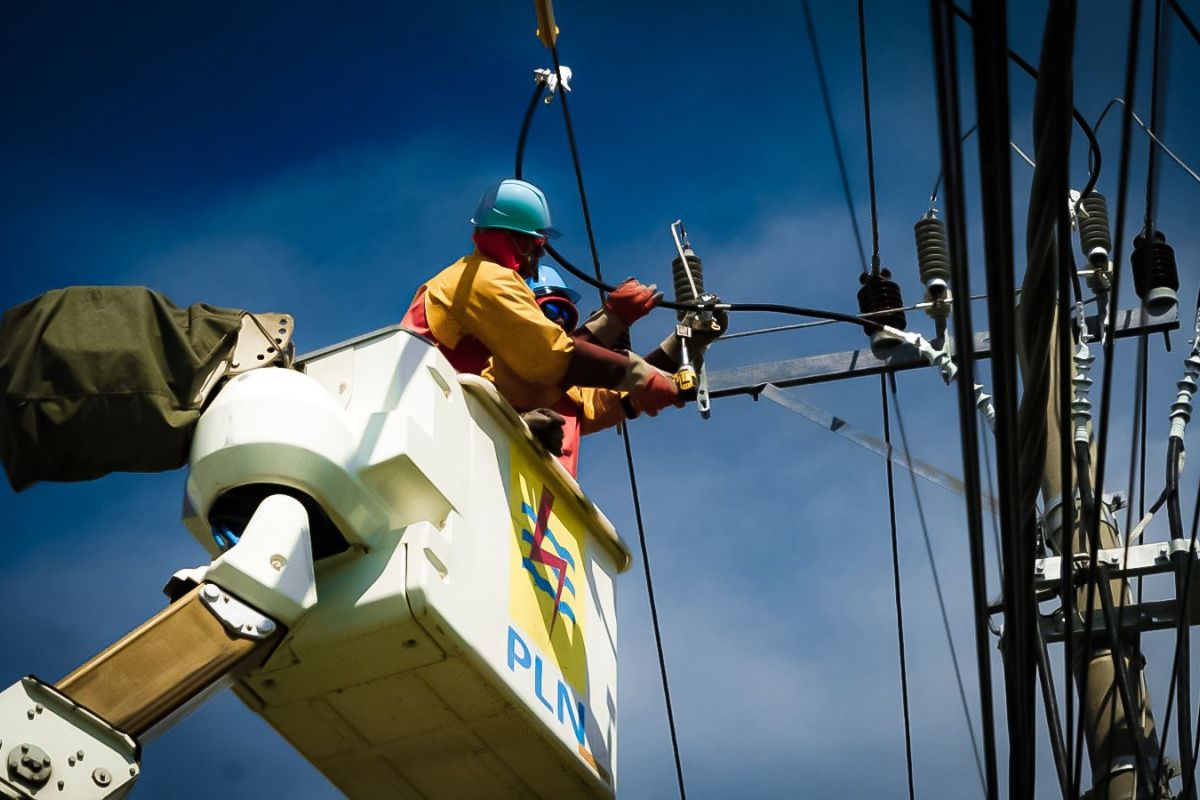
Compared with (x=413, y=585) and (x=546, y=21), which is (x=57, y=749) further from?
(x=546, y=21)

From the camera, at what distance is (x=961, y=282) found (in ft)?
11.8

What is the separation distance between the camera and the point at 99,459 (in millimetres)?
5543

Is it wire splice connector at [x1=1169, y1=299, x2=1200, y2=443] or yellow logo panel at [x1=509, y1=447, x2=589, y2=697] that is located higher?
wire splice connector at [x1=1169, y1=299, x2=1200, y2=443]

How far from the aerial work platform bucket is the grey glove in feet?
0.52

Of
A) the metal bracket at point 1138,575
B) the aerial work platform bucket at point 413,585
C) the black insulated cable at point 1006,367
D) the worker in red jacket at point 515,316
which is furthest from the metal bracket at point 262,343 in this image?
the metal bracket at point 1138,575

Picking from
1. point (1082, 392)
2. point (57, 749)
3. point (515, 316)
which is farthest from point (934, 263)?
point (57, 749)

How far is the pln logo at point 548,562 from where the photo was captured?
252 inches

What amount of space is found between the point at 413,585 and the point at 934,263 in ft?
12.7

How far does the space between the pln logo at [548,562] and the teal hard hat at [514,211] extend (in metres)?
1.30

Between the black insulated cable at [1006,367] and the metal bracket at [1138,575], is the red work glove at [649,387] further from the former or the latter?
the black insulated cable at [1006,367]

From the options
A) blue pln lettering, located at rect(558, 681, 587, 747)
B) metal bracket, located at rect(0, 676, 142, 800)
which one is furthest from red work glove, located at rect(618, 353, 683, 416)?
metal bracket, located at rect(0, 676, 142, 800)

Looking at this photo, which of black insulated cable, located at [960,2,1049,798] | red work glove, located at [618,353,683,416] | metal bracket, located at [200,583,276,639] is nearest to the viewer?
black insulated cable, located at [960,2,1049,798]

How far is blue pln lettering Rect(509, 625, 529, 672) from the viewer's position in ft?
19.5

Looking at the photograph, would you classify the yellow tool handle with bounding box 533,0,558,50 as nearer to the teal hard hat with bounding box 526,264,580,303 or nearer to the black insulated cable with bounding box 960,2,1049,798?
the teal hard hat with bounding box 526,264,580,303
